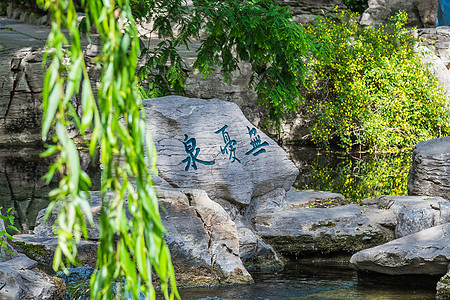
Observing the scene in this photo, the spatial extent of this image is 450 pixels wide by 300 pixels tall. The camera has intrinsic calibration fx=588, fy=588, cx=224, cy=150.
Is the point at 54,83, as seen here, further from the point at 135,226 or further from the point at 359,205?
the point at 359,205

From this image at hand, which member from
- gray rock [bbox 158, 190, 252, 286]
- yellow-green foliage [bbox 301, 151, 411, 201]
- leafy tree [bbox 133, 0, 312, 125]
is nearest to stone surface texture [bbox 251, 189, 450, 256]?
gray rock [bbox 158, 190, 252, 286]

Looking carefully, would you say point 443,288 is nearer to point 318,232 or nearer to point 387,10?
point 318,232

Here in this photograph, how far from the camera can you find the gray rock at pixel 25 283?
3594mm

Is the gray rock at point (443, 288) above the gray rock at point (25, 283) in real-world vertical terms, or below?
below

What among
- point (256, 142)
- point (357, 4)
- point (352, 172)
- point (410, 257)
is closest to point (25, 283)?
point (410, 257)

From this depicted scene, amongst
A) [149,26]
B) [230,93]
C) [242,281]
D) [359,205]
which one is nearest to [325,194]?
[359,205]

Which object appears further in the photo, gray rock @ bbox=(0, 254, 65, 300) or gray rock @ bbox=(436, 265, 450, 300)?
gray rock @ bbox=(436, 265, 450, 300)

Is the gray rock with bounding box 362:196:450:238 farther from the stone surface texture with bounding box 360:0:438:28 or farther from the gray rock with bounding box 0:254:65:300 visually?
the stone surface texture with bounding box 360:0:438:28

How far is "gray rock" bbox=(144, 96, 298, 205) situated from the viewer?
6.46m

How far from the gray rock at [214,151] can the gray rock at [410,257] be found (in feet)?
5.62

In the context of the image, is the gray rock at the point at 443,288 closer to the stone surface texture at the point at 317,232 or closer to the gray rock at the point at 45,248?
the stone surface texture at the point at 317,232

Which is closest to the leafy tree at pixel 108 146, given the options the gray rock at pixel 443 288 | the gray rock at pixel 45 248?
the gray rock at pixel 45 248

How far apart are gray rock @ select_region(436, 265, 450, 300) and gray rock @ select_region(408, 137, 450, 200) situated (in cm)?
294

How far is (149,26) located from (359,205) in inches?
470
